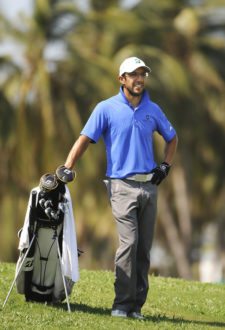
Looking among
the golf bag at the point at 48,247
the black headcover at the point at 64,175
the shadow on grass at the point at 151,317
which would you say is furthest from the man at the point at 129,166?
the golf bag at the point at 48,247

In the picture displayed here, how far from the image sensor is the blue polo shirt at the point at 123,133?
11242 mm

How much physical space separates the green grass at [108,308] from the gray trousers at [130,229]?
0.93 feet

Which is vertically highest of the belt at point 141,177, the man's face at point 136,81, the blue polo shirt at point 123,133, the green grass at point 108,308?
the man's face at point 136,81

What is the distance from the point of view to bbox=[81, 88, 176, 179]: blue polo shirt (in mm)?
11242

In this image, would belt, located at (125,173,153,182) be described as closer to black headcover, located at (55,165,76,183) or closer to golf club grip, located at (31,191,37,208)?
black headcover, located at (55,165,76,183)

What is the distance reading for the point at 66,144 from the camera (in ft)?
154

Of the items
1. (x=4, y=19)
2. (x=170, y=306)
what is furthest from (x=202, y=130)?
(x=170, y=306)

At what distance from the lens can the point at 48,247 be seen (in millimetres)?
11531

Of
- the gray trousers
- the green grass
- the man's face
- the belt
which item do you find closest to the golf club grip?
the gray trousers

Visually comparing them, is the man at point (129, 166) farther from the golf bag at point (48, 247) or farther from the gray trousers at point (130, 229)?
the golf bag at point (48, 247)

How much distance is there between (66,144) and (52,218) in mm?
35634

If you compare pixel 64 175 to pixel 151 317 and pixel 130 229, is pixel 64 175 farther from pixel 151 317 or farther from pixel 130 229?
pixel 151 317

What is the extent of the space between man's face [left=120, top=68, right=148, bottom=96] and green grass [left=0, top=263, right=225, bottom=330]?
2.21m

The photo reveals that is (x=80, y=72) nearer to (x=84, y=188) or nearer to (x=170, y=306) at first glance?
(x=84, y=188)
